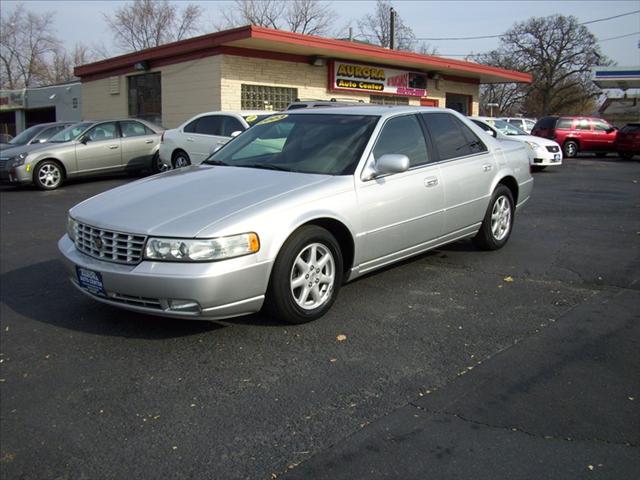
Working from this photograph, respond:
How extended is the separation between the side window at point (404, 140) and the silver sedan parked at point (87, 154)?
1027 centimetres

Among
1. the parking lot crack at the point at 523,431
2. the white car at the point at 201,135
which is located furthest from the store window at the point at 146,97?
the parking lot crack at the point at 523,431

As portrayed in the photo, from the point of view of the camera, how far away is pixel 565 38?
5541cm

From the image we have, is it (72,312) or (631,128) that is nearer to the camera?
(72,312)

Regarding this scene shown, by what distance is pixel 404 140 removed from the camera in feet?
17.7

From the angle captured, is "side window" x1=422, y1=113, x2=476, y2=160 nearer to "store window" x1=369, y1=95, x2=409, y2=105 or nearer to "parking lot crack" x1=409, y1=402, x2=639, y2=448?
"parking lot crack" x1=409, y1=402, x2=639, y2=448

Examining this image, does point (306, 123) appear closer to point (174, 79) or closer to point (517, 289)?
point (517, 289)

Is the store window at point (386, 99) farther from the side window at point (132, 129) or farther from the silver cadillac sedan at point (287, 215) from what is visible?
the silver cadillac sedan at point (287, 215)

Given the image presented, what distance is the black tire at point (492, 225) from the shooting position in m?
6.40

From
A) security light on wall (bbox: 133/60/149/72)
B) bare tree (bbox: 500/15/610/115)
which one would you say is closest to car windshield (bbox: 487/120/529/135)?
security light on wall (bbox: 133/60/149/72)

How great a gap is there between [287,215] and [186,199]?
76 cm

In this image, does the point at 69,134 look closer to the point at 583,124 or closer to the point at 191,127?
the point at 191,127

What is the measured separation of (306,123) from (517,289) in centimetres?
237

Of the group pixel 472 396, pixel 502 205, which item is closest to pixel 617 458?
pixel 472 396

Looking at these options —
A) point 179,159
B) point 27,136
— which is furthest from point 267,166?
point 27,136
